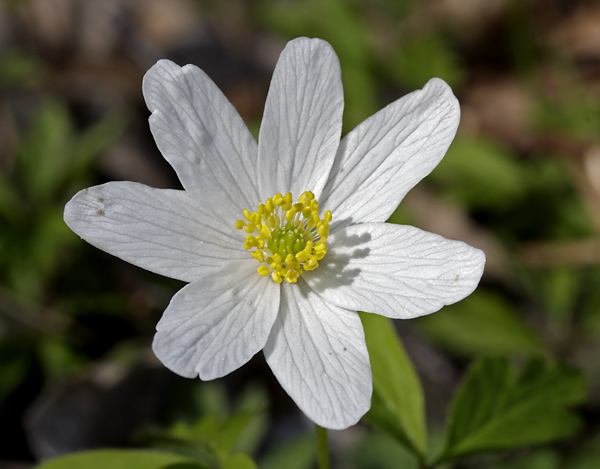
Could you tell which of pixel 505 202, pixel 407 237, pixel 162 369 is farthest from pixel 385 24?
pixel 407 237

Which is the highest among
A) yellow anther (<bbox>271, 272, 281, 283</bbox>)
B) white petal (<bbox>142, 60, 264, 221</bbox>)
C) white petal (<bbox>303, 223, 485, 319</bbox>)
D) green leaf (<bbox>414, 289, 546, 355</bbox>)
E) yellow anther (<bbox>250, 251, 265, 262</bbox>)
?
white petal (<bbox>142, 60, 264, 221</bbox>)

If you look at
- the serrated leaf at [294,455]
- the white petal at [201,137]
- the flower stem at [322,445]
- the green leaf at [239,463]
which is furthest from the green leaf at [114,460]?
the serrated leaf at [294,455]

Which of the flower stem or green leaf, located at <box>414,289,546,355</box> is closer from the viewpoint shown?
the flower stem

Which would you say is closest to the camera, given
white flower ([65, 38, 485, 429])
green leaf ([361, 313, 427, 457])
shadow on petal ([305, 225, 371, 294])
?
white flower ([65, 38, 485, 429])

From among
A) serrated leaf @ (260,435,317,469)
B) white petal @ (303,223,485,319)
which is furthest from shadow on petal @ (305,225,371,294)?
serrated leaf @ (260,435,317,469)

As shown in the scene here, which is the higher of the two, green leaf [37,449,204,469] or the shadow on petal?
the shadow on petal

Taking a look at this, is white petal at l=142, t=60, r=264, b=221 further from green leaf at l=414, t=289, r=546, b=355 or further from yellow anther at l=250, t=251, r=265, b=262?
green leaf at l=414, t=289, r=546, b=355

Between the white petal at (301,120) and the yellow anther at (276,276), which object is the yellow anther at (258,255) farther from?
the white petal at (301,120)
